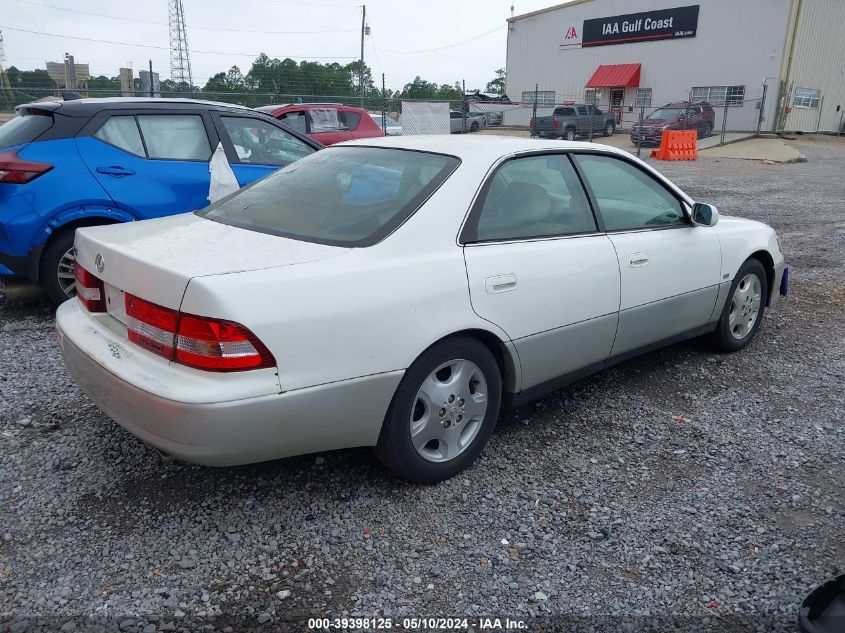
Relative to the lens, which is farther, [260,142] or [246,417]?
[260,142]

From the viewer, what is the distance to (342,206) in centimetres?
315

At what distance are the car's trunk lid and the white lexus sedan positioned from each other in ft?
0.04

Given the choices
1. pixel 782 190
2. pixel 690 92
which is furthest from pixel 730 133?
pixel 782 190

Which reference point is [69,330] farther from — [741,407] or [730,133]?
[730,133]

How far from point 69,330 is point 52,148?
2634 mm

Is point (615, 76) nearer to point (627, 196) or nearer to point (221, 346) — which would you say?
point (627, 196)

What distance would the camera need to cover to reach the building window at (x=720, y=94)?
32188 millimetres

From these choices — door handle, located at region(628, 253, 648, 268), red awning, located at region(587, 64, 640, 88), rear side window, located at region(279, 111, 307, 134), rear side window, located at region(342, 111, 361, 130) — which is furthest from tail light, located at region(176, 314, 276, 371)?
red awning, located at region(587, 64, 640, 88)

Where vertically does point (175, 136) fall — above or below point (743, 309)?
above

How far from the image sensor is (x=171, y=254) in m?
2.70

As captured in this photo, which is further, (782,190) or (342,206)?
(782,190)

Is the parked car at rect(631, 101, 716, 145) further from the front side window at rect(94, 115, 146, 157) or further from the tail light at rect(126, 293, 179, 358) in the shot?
the tail light at rect(126, 293, 179, 358)

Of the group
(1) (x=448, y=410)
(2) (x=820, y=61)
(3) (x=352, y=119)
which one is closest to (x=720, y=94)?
(2) (x=820, y=61)

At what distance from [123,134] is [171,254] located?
3.28 metres
